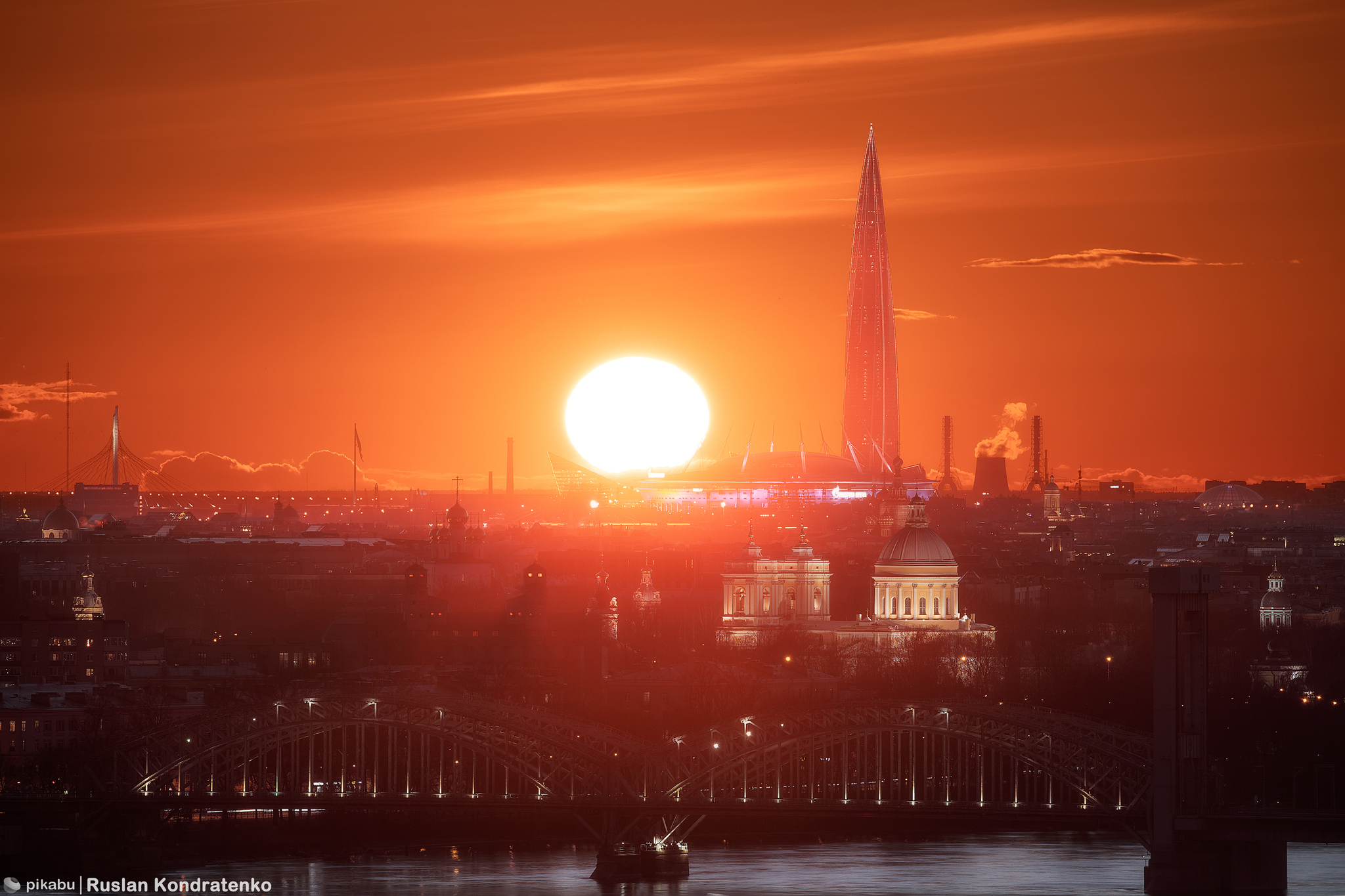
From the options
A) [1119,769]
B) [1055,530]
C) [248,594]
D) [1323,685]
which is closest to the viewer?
[1119,769]

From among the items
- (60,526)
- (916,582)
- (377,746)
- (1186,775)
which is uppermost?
(60,526)

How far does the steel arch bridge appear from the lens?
1970 inches

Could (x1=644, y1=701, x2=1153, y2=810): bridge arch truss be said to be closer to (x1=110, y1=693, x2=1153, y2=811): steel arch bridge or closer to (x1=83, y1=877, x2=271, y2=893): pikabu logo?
(x1=110, y1=693, x2=1153, y2=811): steel arch bridge

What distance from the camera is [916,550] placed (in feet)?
336

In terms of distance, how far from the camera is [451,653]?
96.5 m

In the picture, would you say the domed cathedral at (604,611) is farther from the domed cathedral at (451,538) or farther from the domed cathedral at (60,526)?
the domed cathedral at (60,526)

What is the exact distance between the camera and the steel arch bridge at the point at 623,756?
5003 cm

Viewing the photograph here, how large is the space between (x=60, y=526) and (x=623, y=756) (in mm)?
115716

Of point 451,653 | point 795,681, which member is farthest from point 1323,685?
point 451,653

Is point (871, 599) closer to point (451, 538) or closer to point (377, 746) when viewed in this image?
point (451, 538)

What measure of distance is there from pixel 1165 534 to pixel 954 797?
117 metres

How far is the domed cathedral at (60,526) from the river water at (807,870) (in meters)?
110

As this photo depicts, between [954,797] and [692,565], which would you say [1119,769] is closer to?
[954,797]

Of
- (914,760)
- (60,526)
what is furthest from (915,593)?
(60,526)
